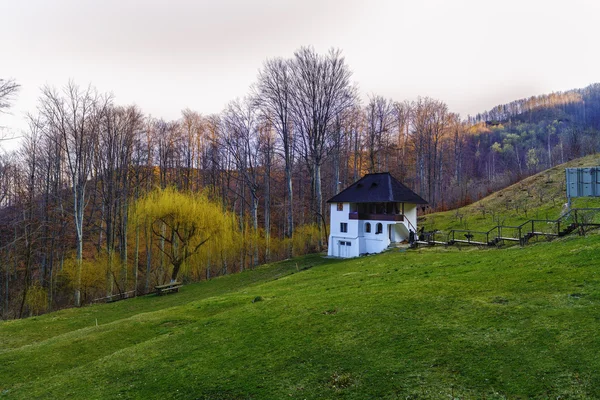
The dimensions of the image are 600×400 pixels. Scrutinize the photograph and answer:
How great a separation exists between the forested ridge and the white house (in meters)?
4.77

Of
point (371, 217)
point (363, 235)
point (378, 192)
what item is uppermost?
point (378, 192)

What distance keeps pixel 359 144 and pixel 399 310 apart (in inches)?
1592

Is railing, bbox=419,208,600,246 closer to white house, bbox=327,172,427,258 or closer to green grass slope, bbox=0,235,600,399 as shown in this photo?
white house, bbox=327,172,427,258

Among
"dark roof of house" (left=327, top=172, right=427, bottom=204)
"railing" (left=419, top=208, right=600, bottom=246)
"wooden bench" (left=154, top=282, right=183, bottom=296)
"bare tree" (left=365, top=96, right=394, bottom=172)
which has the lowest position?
"wooden bench" (left=154, top=282, right=183, bottom=296)

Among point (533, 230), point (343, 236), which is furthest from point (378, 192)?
point (533, 230)

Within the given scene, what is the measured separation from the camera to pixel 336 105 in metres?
36.8

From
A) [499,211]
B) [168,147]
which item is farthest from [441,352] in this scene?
[168,147]

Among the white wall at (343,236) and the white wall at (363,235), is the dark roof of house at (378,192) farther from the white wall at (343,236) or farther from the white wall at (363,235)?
the white wall at (343,236)

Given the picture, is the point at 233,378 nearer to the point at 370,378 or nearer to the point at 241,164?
the point at 370,378

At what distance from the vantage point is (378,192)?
28781 mm

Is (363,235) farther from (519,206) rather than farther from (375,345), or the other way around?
(375,345)

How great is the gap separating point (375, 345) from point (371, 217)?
21.1 m

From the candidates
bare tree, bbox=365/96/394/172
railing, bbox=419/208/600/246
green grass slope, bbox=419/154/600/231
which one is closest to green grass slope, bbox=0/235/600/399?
railing, bbox=419/208/600/246

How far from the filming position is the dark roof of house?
27875 mm
